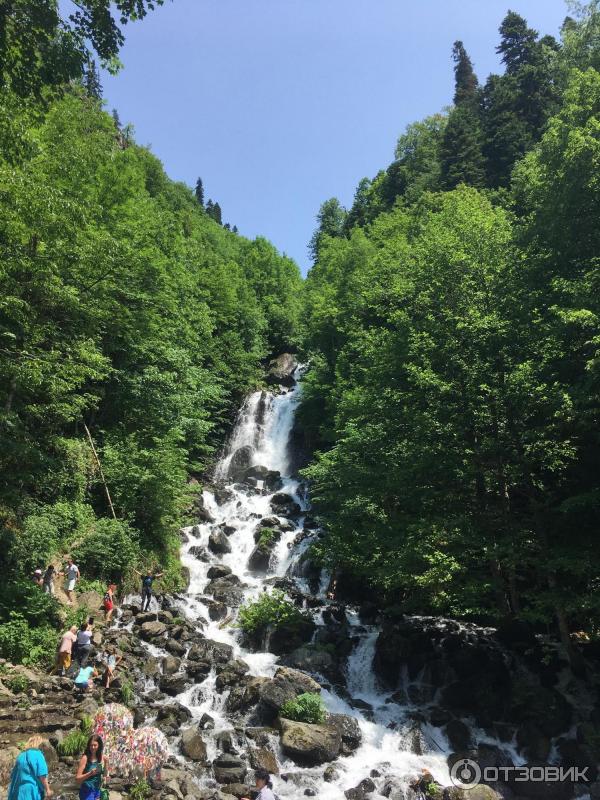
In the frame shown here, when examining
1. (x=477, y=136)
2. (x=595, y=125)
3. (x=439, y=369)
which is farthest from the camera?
(x=477, y=136)

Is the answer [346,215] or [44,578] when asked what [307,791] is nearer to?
[44,578]

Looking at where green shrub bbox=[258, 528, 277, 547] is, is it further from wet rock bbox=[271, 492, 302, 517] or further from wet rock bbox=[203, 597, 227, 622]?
wet rock bbox=[203, 597, 227, 622]

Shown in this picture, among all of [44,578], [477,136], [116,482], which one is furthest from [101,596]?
[477,136]

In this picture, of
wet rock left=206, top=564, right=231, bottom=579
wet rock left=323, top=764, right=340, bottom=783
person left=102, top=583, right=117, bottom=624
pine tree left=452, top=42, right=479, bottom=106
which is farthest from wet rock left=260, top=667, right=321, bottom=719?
pine tree left=452, top=42, right=479, bottom=106

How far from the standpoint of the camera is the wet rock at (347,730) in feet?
41.4

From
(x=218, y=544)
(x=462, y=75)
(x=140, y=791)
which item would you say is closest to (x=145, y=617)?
(x=140, y=791)

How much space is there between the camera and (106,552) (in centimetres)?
1747

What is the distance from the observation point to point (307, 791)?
11.1 meters

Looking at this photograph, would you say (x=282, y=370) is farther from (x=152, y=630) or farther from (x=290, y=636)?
(x=152, y=630)

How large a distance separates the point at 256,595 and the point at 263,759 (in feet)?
Answer: 31.6

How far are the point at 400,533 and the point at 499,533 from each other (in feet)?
10.0

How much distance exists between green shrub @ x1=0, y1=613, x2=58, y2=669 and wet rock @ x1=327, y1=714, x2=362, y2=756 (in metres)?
7.67

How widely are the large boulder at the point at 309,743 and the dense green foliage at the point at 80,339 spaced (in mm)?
6916

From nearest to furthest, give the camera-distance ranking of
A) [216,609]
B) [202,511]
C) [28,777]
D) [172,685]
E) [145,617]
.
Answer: [28,777] → [172,685] → [145,617] → [216,609] → [202,511]
